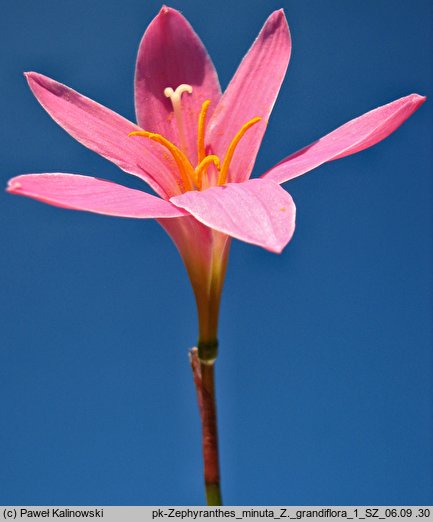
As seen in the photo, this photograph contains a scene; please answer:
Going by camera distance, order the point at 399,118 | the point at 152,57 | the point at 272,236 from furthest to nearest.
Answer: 1. the point at 152,57
2. the point at 399,118
3. the point at 272,236

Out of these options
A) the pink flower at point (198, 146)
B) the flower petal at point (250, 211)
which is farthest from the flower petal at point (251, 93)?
the flower petal at point (250, 211)

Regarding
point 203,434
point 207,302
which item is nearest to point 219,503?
point 203,434

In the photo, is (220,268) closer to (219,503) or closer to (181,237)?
(181,237)

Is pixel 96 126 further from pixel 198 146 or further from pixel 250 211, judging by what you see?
pixel 250 211

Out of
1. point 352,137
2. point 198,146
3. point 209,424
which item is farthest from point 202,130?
point 209,424

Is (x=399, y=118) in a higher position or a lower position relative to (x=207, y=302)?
higher

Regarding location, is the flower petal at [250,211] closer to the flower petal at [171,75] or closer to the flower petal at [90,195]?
the flower petal at [90,195]
